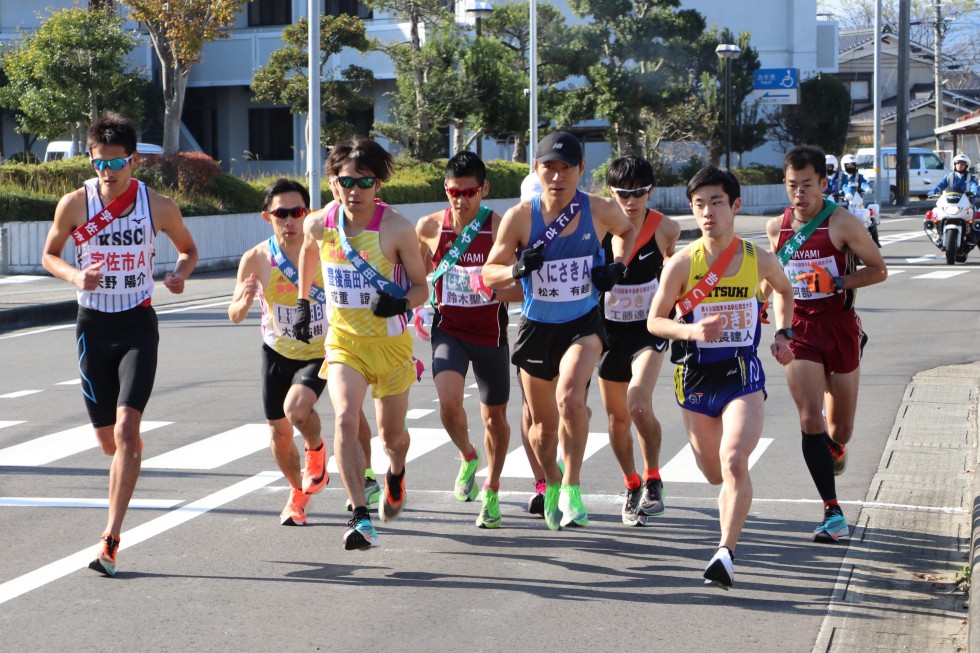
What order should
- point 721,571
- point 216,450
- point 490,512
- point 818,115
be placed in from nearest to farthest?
point 721,571 < point 490,512 < point 216,450 < point 818,115

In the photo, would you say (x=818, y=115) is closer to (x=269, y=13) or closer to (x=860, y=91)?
(x=269, y=13)

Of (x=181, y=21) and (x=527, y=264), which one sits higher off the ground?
(x=181, y=21)

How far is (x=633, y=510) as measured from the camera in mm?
7676

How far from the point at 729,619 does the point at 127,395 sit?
290 centimetres

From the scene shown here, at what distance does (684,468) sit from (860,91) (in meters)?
71.6

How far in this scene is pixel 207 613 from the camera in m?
5.99

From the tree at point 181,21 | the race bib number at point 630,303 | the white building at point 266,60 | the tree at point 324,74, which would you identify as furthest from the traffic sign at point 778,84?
the race bib number at point 630,303

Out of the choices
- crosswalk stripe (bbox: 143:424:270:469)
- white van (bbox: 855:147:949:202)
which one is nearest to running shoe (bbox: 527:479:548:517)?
crosswalk stripe (bbox: 143:424:270:469)

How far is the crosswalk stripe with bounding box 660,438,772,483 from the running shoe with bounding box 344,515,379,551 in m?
2.76

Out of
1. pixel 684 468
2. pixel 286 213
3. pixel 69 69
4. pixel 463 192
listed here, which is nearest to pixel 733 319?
pixel 463 192

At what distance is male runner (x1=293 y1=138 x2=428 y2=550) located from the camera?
6.97 metres

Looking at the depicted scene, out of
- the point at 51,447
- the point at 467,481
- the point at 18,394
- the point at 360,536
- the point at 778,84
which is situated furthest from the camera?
the point at 778,84

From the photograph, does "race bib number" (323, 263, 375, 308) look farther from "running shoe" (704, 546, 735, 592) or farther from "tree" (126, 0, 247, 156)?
"tree" (126, 0, 247, 156)

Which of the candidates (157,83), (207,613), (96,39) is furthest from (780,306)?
(157,83)
